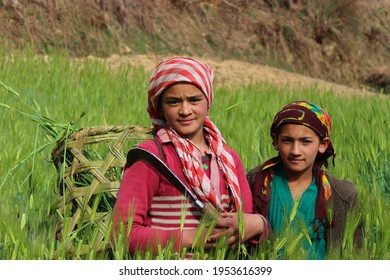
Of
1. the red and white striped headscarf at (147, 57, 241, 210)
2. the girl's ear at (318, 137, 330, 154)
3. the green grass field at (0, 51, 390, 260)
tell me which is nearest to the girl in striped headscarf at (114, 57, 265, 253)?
the red and white striped headscarf at (147, 57, 241, 210)

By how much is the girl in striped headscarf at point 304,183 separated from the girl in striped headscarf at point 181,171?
192 millimetres

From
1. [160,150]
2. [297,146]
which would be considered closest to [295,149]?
[297,146]

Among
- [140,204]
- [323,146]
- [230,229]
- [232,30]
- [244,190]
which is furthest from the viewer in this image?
[232,30]

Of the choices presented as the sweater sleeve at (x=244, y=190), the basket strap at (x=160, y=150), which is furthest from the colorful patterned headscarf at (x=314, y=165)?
the basket strap at (x=160, y=150)

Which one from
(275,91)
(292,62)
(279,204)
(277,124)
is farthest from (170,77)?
(292,62)

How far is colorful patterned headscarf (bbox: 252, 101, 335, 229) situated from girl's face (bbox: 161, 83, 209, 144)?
0.33 m

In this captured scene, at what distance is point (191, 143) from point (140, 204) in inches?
11.0

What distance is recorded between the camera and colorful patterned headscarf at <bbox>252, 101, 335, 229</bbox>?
2709mm

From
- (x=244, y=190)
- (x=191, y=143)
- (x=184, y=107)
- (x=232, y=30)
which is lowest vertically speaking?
(x=244, y=190)

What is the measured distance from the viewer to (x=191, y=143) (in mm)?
2574

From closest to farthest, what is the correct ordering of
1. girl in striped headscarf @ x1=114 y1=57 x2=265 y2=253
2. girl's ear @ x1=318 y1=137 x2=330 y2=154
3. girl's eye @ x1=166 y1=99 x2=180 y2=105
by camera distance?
girl in striped headscarf @ x1=114 y1=57 x2=265 y2=253 → girl's eye @ x1=166 y1=99 x2=180 y2=105 → girl's ear @ x1=318 y1=137 x2=330 y2=154

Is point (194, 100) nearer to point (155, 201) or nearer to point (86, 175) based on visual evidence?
point (155, 201)

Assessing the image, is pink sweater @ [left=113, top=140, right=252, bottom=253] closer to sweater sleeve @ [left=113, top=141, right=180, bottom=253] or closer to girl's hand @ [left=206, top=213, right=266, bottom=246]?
sweater sleeve @ [left=113, top=141, right=180, bottom=253]
